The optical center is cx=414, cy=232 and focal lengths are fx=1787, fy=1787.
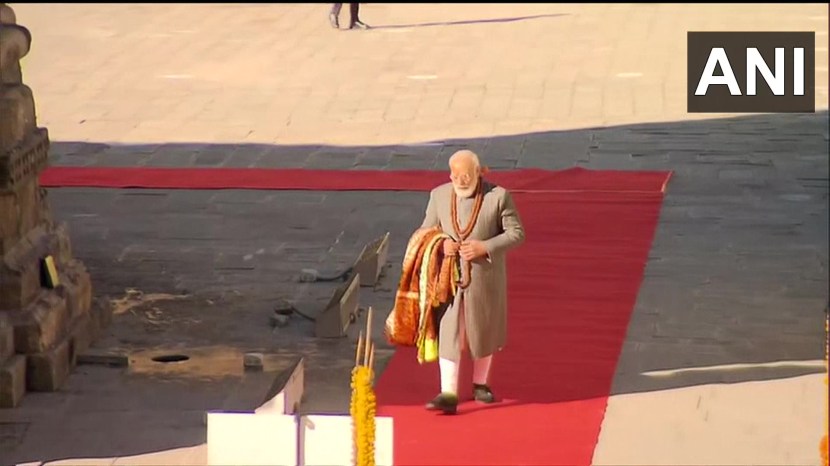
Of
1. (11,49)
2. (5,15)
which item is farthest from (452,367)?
(5,15)

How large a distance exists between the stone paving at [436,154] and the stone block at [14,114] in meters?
1.81

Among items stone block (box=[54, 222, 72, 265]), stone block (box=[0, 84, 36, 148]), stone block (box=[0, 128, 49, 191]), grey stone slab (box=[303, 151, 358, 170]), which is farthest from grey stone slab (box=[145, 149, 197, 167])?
stone block (box=[0, 84, 36, 148])

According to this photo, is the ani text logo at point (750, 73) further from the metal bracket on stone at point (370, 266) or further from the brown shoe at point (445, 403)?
the brown shoe at point (445, 403)

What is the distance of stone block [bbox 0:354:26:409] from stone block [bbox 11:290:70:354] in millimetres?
117

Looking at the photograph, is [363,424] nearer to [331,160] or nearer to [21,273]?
[21,273]

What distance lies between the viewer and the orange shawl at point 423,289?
10898mm

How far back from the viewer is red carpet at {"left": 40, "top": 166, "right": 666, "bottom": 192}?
18766mm

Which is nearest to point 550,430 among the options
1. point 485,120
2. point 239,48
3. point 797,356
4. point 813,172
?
point 797,356

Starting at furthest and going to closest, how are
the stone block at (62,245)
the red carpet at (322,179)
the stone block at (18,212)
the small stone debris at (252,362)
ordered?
1. the red carpet at (322,179)
2. the stone block at (62,245)
3. the small stone debris at (252,362)
4. the stone block at (18,212)

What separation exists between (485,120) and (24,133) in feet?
38.7

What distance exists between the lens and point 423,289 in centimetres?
1093

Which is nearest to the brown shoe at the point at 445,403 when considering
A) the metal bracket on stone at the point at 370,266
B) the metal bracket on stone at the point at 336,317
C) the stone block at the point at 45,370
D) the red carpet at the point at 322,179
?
the metal bracket on stone at the point at 336,317

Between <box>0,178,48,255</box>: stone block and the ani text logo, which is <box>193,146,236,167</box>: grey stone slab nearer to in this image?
the ani text logo

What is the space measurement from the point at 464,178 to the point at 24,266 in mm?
3064
